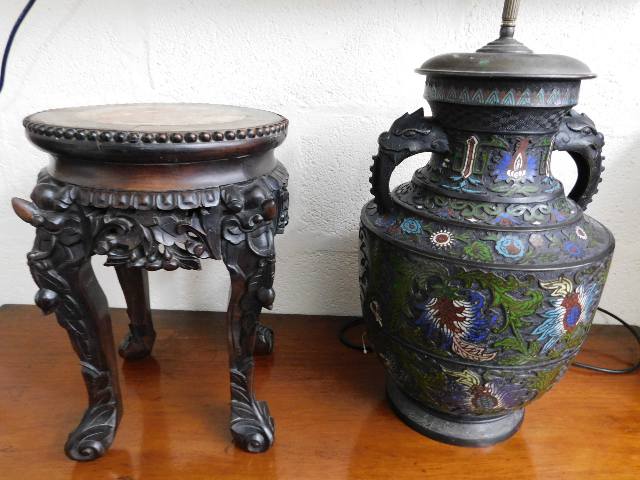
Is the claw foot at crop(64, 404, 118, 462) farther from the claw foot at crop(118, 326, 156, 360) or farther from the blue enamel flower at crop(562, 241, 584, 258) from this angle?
the blue enamel flower at crop(562, 241, 584, 258)

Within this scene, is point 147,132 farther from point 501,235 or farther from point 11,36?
point 11,36

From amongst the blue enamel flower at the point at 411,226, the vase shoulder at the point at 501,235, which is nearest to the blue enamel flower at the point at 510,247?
the vase shoulder at the point at 501,235

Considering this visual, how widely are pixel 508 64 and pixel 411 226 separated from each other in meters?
0.24

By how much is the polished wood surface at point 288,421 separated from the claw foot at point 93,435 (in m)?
0.02

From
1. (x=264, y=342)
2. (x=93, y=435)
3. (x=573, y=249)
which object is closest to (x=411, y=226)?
(x=573, y=249)

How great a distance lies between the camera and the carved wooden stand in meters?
0.63

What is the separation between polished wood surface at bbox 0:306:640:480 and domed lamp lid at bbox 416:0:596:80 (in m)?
0.58

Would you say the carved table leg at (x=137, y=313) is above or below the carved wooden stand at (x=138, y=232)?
below

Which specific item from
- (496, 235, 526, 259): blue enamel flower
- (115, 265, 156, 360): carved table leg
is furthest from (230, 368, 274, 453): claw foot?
(496, 235, 526, 259): blue enamel flower

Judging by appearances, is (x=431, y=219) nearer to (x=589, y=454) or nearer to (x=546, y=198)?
(x=546, y=198)

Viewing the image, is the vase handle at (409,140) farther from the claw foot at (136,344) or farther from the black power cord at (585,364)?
the claw foot at (136,344)

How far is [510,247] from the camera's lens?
668 millimetres

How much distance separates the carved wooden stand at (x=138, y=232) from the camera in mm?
635

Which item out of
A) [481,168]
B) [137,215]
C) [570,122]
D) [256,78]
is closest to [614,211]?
[570,122]
